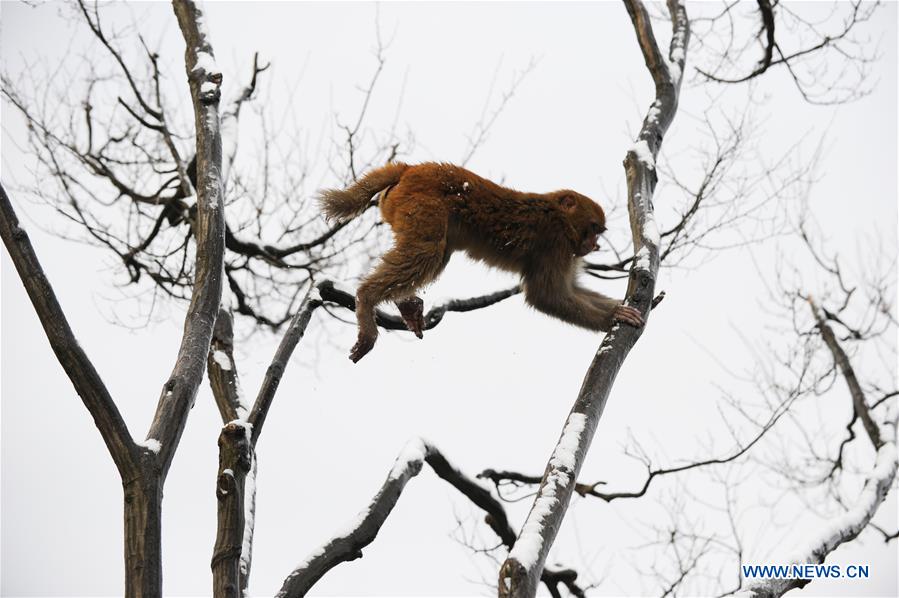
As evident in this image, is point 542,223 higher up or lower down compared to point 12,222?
higher up

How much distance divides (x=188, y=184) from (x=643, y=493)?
4.51 metres

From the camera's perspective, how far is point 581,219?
21.6ft

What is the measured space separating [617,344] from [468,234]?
209cm

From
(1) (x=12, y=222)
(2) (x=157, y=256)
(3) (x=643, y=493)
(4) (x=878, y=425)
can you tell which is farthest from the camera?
(2) (x=157, y=256)

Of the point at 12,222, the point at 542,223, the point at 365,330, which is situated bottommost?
the point at 12,222

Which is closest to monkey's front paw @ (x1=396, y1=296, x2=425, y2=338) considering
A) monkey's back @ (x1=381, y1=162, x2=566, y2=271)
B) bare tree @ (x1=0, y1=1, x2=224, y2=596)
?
monkey's back @ (x1=381, y1=162, x2=566, y2=271)

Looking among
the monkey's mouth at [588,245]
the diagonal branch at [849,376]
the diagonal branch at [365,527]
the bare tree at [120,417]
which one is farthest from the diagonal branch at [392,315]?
the diagonal branch at [849,376]

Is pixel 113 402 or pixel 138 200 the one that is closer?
pixel 113 402

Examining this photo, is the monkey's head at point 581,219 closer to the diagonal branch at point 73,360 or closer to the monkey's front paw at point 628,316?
the monkey's front paw at point 628,316

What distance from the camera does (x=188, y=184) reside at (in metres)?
7.33

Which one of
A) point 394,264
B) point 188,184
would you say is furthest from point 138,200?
point 394,264

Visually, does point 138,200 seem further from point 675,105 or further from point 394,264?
point 675,105

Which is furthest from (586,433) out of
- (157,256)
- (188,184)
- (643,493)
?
(157,256)

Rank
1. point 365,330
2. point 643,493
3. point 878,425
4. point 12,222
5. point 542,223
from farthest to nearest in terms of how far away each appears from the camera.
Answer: point 878,425
point 643,493
point 542,223
point 365,330
point 12,222
